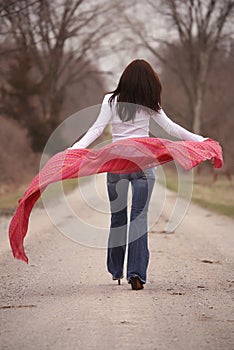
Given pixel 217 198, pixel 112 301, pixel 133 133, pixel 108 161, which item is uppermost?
pixel 133 133

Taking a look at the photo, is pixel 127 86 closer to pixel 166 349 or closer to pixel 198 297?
pixel 198 297

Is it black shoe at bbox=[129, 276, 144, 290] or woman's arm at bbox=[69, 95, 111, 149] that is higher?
woman's arm at bbox=[69, 95, 111, 149]

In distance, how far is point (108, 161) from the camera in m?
7.54

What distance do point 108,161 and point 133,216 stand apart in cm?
53

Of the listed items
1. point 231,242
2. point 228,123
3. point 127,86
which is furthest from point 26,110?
point 127,86

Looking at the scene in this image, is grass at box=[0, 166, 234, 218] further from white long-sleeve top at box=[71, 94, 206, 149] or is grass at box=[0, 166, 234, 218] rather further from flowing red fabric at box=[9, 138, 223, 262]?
white long-sleeve top at box=[71, 94, 206, 149]

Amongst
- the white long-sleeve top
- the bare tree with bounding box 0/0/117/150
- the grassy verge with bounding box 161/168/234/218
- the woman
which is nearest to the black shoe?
the woman

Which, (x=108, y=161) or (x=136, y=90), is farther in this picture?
(x=108, y=161)

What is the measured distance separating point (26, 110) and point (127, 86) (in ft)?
97.5

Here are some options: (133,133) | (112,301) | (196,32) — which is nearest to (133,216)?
(133,133)

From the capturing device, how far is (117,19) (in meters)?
39.1

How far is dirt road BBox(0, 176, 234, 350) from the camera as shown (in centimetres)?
542

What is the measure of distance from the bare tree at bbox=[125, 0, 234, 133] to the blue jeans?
28232 millimetres

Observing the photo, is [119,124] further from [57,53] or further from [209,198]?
[57,53]
